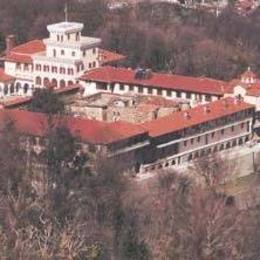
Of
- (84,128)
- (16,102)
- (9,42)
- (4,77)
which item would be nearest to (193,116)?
(84,128)

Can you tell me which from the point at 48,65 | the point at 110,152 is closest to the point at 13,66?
the point at 48,65

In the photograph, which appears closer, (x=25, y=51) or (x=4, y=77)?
(x=4, y=77)

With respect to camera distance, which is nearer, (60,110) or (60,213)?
(60,213)

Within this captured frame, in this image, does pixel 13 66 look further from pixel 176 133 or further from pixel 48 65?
pixel 176 133

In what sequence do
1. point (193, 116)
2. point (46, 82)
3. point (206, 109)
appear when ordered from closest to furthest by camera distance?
point (193, 116)
point (206, 109)
point (46, 82)

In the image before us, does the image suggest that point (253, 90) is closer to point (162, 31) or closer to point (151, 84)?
point (151, 84)

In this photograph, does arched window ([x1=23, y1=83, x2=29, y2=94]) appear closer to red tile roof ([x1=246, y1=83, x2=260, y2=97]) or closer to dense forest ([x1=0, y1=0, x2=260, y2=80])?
dense forest ([x1=0, y1=0, x2=260, y2=80])
